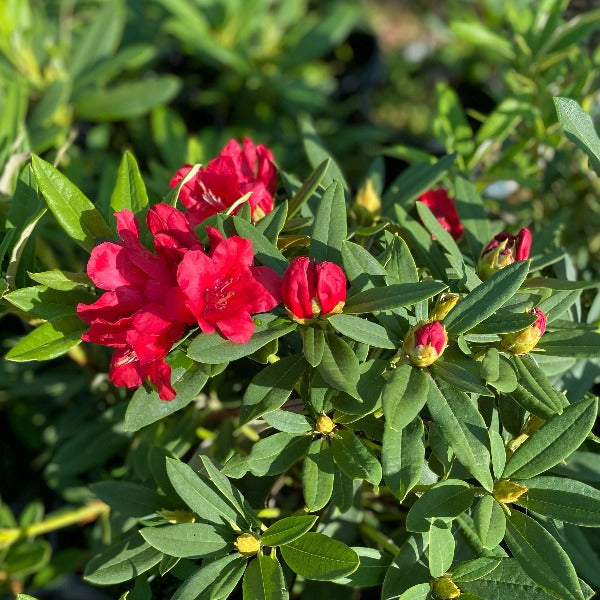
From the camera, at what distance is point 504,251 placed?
954 mm

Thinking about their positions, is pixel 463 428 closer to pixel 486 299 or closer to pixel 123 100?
pixel 486 299

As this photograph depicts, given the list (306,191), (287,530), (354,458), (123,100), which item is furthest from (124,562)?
(123,100)

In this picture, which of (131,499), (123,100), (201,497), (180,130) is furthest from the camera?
(180,130)

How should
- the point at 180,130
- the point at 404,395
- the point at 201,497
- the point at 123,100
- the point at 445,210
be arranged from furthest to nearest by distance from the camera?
the point at 180,130, the point at 123,100, the point at 445,210, the point at 201,497, the point at 404,395

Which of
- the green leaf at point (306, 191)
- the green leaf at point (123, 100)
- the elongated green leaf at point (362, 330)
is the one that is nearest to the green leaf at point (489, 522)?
the elongated green leaf at point (362, 330)

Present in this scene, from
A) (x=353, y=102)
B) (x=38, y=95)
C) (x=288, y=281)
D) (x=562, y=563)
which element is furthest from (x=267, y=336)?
(x=353, y=102)

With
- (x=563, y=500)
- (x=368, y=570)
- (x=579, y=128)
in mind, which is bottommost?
(x=368, y=570)

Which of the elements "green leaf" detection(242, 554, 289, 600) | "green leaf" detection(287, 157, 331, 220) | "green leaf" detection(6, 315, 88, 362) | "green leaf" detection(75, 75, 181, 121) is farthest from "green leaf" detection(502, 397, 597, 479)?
"green leaf" detection(75, 75, 181, 121)

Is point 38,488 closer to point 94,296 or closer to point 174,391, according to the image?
point 94,296

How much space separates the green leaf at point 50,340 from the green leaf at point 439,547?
0.50 m

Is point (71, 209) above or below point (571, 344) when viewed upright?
above

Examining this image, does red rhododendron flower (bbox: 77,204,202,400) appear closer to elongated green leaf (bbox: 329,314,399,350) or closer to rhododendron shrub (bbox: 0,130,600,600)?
rhododendron shrub (bbox: 0,130,600,600)

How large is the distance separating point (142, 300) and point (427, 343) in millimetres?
332

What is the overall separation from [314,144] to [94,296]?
513 millimetres
